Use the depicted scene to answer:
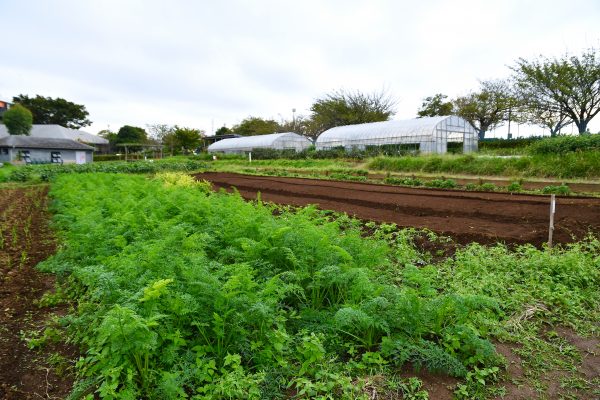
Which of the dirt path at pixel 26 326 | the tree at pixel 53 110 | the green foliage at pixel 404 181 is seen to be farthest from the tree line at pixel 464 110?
the dirt path at pixel 26 326

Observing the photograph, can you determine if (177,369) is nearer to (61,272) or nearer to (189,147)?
(61,272)

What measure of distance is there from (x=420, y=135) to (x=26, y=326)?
26.3 m

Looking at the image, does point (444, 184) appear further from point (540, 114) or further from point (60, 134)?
point (60, 134)

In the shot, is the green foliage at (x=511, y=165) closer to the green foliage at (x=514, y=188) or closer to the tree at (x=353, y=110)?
the green foliage at (x=514, y=188)

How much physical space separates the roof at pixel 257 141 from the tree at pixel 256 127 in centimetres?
893

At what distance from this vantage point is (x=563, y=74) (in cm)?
2595

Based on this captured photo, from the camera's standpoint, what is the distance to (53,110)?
201ft

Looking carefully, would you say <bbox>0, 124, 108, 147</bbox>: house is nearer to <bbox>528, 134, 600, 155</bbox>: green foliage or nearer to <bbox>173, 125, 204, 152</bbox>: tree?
<bbox>173, 125, 204, 152</bbox>: tree

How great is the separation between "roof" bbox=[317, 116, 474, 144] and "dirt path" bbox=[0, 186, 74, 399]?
24.6 meters

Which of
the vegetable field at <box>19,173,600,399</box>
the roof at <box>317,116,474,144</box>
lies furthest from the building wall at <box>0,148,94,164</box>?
the vegetable field at <box>19,173,600,399</box>

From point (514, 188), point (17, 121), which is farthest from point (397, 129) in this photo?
point (17, 121)

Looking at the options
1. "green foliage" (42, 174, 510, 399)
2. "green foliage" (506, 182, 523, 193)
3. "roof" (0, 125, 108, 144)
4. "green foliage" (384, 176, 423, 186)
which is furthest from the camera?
"roof" (0, 125, 108, 144)

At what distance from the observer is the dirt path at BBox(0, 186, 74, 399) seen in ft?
9.52

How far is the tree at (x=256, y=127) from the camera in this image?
5959 cm
